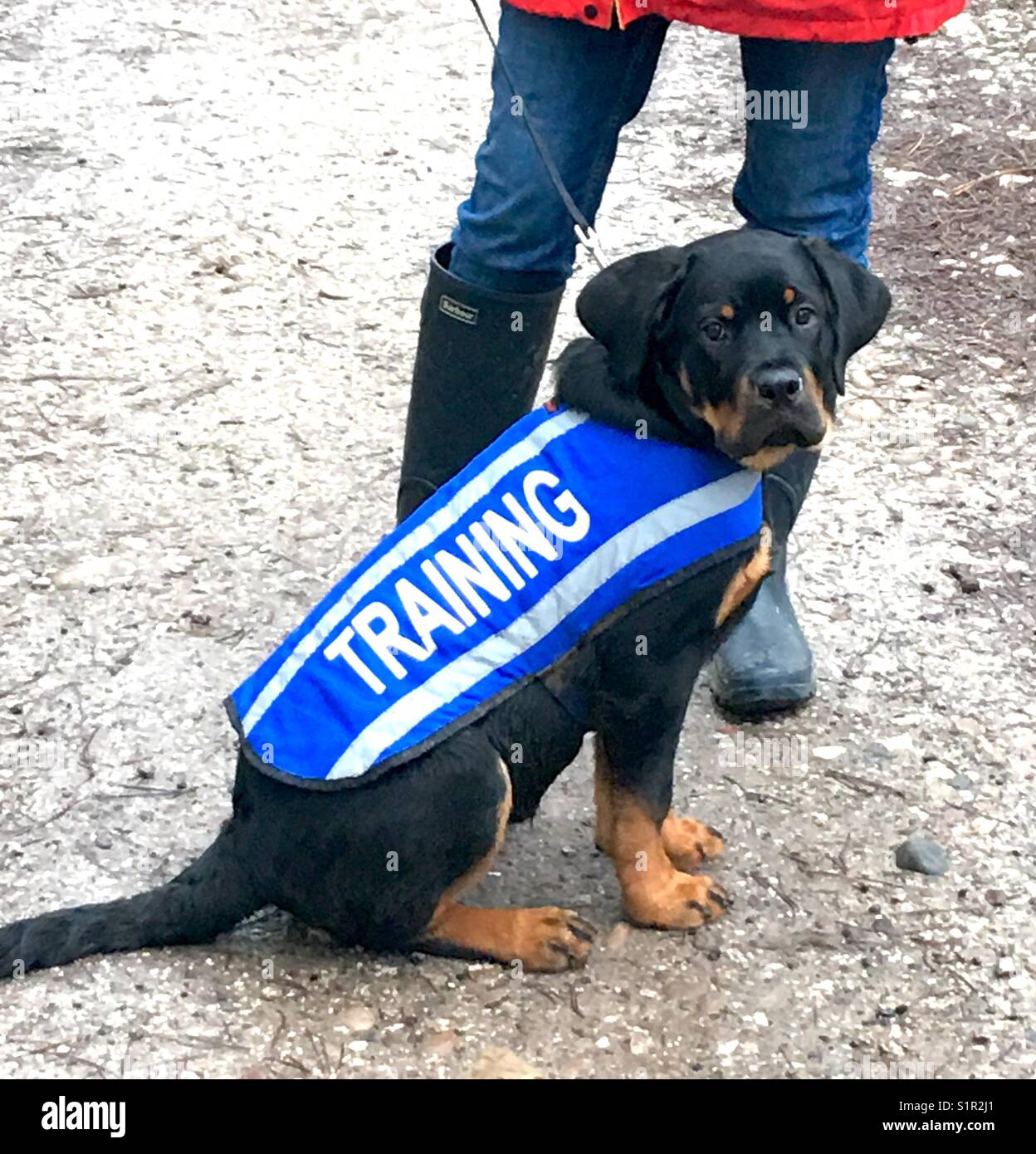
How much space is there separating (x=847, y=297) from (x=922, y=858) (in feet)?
3.44

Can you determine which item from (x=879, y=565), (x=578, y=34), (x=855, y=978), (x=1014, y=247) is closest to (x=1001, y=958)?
(x=855, y=978)

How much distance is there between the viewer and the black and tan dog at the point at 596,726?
101 inches

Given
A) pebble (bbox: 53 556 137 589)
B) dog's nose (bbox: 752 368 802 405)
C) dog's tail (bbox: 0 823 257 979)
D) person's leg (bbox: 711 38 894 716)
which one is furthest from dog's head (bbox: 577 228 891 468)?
pebble (bbox: 53 556 137 589)

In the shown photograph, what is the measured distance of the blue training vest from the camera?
100 inches

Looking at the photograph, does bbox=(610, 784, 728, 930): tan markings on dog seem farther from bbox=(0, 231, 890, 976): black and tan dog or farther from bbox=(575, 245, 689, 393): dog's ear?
bbox=(575, 245, 689, 393): dog's ear

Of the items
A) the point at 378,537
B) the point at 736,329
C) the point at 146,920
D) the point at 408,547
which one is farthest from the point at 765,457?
the point at 378,537

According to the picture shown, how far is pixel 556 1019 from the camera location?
2635 millimetres

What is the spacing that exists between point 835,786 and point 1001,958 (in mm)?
521

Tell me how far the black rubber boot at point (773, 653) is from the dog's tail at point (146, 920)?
1178 millimetres

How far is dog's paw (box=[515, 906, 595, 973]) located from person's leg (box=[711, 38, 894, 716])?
0.77 meters

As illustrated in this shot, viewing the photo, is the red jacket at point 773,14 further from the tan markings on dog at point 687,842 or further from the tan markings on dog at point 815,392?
the tan markings on dog at point 687,842

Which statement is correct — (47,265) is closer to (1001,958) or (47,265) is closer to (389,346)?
(389,346)

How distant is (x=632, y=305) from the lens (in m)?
2.65

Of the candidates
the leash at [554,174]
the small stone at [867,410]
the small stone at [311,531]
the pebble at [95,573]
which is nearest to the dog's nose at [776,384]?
the leash at [554,174]
